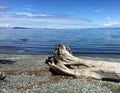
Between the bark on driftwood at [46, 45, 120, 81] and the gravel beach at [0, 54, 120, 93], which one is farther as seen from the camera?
Answer: the bark on driftwood at [46, 45, 120, 81]

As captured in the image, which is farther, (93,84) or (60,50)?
(60,50)

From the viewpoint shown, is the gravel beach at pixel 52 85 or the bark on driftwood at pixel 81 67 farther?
the bark on driftwood at pixel 81 67

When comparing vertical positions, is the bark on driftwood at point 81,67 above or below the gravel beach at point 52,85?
above

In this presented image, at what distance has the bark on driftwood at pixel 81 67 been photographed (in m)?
21.3

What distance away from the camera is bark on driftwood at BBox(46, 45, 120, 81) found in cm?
2131

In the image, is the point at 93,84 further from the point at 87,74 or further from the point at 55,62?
the point at 55,62

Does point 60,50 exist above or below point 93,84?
above

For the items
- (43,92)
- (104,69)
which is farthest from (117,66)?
(43,92)

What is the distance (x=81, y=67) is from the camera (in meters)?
22.3

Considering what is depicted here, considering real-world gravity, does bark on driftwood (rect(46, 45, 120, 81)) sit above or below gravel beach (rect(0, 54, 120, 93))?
above

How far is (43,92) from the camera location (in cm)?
1688

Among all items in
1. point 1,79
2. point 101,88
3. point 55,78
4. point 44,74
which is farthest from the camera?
point 44,74

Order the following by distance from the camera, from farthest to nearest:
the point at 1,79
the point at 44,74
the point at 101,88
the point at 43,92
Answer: the point at 44,74
the point at 1,79
the point at 101,88
the point at 43,92

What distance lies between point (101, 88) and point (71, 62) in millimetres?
4717
